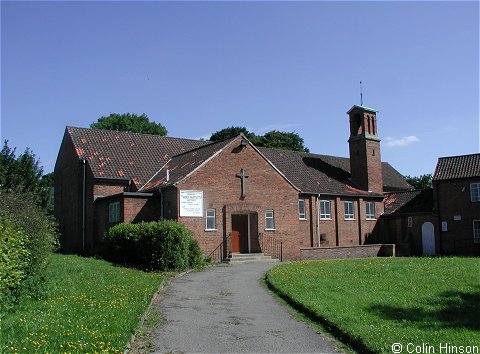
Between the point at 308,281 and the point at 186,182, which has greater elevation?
the point at 186,182

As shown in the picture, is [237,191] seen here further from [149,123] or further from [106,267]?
[149,123]

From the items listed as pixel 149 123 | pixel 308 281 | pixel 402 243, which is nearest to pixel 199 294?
pixel 308 281

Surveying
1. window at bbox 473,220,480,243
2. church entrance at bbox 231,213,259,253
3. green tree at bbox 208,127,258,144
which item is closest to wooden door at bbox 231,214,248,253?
church entrance at bbox 231,213,259,253

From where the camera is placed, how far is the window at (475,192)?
1373 inches

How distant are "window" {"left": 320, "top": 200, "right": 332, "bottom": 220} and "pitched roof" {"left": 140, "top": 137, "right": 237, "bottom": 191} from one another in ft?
31.4

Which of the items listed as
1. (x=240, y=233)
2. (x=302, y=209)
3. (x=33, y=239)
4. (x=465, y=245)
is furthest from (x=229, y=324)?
(x=465, y=245)

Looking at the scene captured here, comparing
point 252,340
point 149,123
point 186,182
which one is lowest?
point 252,340

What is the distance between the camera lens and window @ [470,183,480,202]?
34.9 m

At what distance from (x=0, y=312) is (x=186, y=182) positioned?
16.7 metres

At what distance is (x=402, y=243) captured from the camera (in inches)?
1494

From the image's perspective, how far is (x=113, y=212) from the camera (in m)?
29.9

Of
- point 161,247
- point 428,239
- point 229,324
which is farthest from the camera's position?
point 428,239

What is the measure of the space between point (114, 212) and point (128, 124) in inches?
1480

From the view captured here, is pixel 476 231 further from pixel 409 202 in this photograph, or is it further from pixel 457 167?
pixel 409 202
